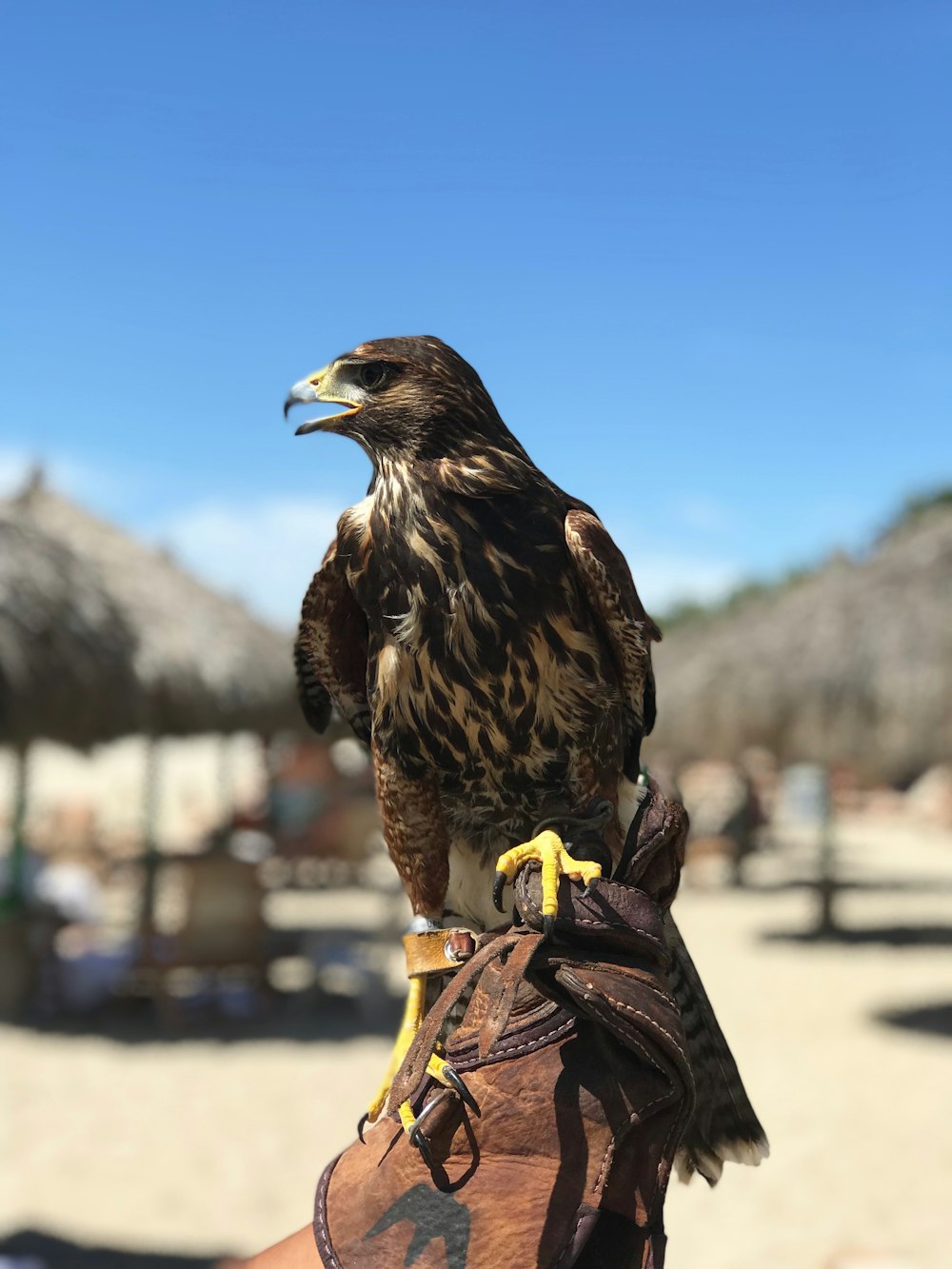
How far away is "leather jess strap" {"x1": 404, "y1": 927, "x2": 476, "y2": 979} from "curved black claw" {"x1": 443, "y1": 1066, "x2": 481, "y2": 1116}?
33 centimetres

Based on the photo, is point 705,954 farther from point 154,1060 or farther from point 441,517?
point 441,517

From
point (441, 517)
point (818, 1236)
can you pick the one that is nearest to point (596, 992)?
point (441, 517)

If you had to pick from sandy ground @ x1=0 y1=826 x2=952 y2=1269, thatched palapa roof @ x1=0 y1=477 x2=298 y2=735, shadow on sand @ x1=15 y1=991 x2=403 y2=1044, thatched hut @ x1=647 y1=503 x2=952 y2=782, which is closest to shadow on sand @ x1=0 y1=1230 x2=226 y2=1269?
sandy ground @ x1=0 y1=826 x2=952 y2=1269

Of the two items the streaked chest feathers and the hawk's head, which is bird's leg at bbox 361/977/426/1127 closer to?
the streaked chest feathers

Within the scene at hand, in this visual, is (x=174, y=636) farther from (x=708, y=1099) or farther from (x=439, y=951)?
(x=708, y=1099)

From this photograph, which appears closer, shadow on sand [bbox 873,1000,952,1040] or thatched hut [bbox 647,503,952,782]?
shadow on sand [bbox 873,1000,952,1040]

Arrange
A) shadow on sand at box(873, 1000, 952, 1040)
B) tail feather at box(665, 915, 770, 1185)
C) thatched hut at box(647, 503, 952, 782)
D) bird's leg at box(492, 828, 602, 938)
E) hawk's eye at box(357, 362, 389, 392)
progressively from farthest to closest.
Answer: thatched hut at box(647, 503, 952, 782)
shadow on sand at box(873, 1000, 952, 1040)
hawk's eye at box(357, 362, 389, 392)
tail feather at box(665, 915, 770, 1185)
bird's leg at box(492, 828, 602, 938)

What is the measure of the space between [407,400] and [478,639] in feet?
1.60

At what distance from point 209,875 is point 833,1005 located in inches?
213

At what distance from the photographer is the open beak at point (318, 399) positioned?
7.23ft

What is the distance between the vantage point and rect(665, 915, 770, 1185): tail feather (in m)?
1.98

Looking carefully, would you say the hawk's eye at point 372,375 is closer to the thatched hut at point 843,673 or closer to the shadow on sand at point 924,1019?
the shadow on sand at point 924,1019

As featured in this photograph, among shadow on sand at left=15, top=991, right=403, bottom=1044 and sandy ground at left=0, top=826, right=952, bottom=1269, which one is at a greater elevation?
shadow on sand at left=15, top=991, right=403, bottom=1044

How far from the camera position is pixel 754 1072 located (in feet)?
25.1
